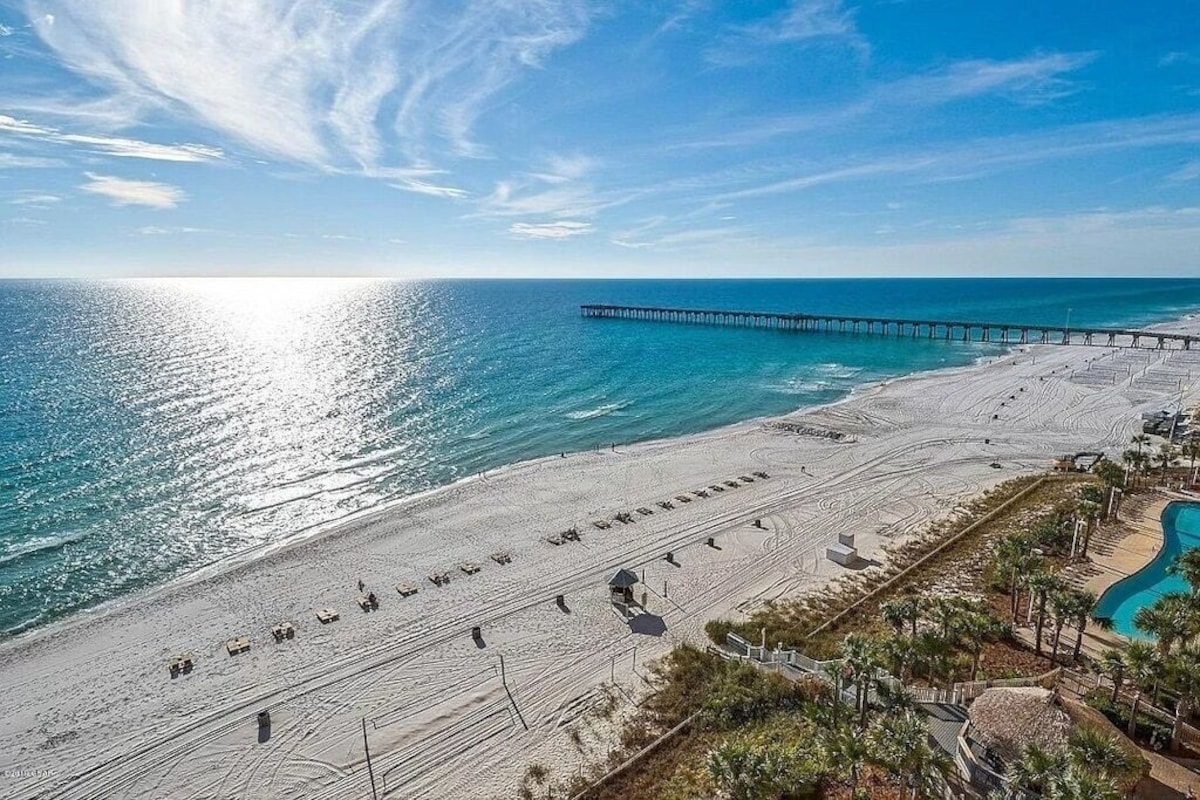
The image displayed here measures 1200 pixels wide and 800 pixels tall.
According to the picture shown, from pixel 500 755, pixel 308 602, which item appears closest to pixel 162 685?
pixel 308 602

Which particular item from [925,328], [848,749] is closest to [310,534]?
[848,749]

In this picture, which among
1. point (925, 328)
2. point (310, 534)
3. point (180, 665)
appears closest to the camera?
point (180, 665)

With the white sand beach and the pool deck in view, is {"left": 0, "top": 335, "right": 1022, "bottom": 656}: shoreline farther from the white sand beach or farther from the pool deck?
the pool deck

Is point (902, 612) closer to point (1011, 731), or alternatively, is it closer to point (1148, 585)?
point (1011, 731)

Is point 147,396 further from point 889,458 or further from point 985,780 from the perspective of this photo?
point 985,780

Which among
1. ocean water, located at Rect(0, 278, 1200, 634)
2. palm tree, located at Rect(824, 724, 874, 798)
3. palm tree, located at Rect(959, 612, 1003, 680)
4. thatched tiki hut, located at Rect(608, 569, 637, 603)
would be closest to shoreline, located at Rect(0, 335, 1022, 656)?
ocean water, located at Rect(0, 278, 1200, 634)
